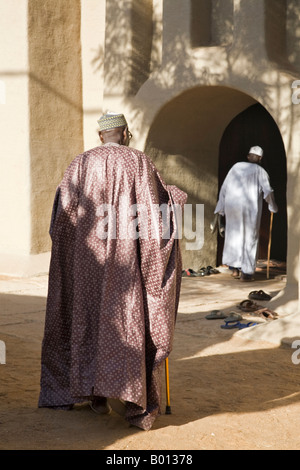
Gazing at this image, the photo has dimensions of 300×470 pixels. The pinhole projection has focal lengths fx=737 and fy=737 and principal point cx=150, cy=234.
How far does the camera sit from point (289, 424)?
4375 millimetres

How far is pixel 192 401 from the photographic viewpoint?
15.8 ft

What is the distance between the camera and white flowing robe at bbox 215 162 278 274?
1021 cm

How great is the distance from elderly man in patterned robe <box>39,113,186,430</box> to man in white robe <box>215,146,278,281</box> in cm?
583

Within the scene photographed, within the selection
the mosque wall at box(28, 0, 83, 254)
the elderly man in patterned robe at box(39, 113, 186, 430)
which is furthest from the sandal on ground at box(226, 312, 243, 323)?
the mosque wall at box(28, 0, 83, 254)

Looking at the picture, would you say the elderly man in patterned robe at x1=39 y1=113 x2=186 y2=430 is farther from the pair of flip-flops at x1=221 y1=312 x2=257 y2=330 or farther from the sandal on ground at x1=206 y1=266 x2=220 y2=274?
the sandal on ground at x1=206 y1=266 x2=220 y2=274

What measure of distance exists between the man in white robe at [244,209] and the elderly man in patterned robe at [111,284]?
5826mm

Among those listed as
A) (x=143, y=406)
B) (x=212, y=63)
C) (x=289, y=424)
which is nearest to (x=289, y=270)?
(x=212, y=63)

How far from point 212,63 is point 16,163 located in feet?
11.0

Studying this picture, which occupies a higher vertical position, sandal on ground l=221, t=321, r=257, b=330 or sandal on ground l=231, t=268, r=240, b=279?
sandal on ground l=221, t=321, r=257, b=330

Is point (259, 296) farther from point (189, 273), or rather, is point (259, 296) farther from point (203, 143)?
point (203, 143)

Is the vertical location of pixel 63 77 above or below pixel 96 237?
above

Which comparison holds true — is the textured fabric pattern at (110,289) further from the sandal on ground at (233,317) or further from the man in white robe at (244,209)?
the man in white robe at (244,209)

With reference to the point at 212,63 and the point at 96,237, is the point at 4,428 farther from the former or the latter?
the point at 212,63

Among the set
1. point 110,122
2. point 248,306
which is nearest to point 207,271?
point 248,306
